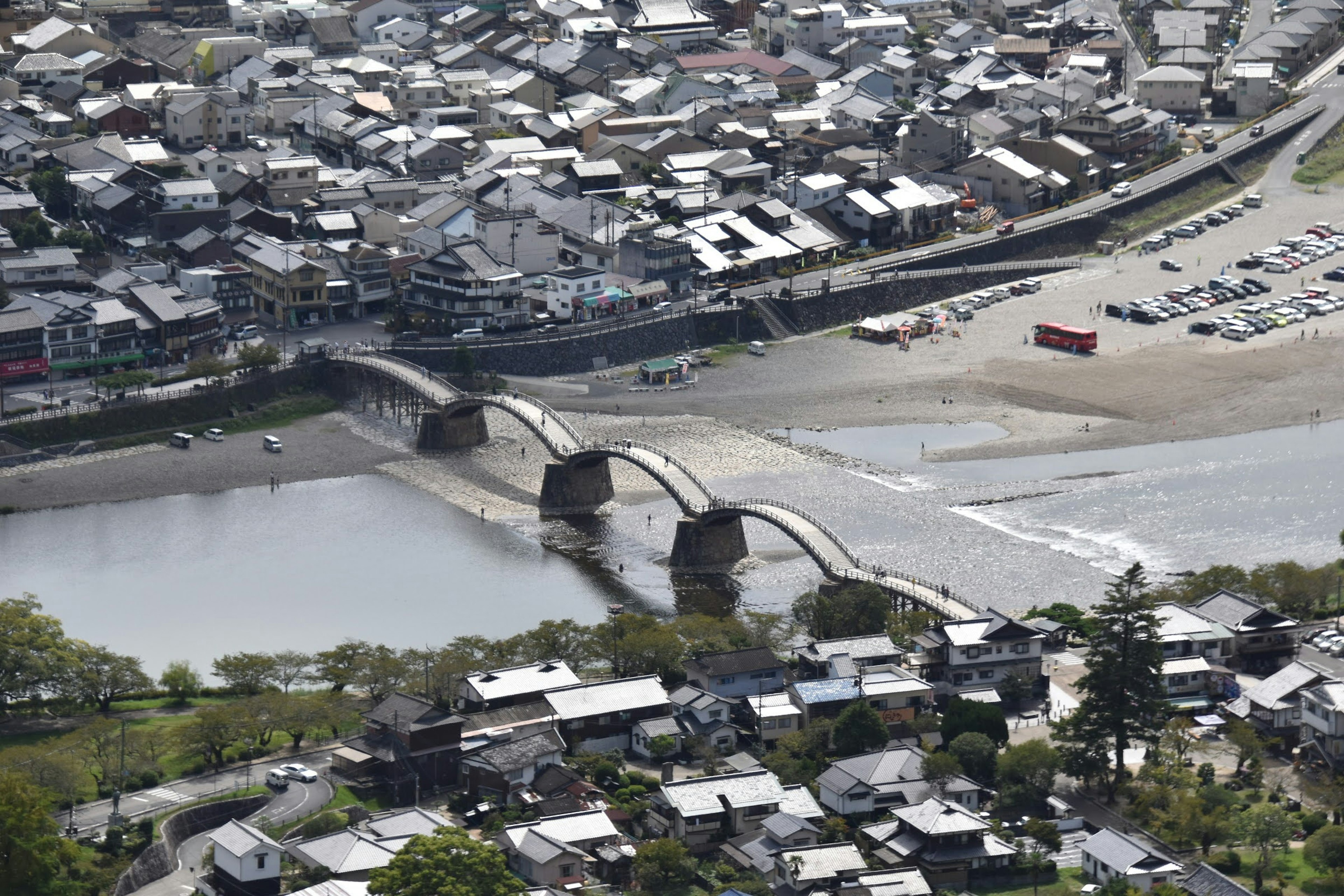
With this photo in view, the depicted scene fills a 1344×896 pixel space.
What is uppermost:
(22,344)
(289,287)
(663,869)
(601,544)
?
A: (289,287)

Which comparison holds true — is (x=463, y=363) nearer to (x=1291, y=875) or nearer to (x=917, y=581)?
(x=917, y=581)

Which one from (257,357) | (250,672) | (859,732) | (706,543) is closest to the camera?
(859,732)

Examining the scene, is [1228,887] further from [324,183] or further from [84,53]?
[84,53]

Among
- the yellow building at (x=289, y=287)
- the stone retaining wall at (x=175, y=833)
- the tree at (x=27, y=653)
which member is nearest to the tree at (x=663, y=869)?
the stone retaining wall at (x=175, y=833)

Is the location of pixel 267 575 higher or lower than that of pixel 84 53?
lower

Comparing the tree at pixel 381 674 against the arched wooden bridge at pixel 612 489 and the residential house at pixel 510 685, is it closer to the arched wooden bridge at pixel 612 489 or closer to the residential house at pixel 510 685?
the residential house at pixel 510 685

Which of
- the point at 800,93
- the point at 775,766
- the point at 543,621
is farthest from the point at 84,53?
the point at 775,766

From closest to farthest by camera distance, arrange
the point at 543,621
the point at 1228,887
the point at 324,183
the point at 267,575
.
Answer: the point at 1228,887, the point at 543,621, the point at 267,575, the point at 324,183

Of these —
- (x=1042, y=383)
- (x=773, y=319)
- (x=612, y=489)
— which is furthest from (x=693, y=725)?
(x=773, y=319)
